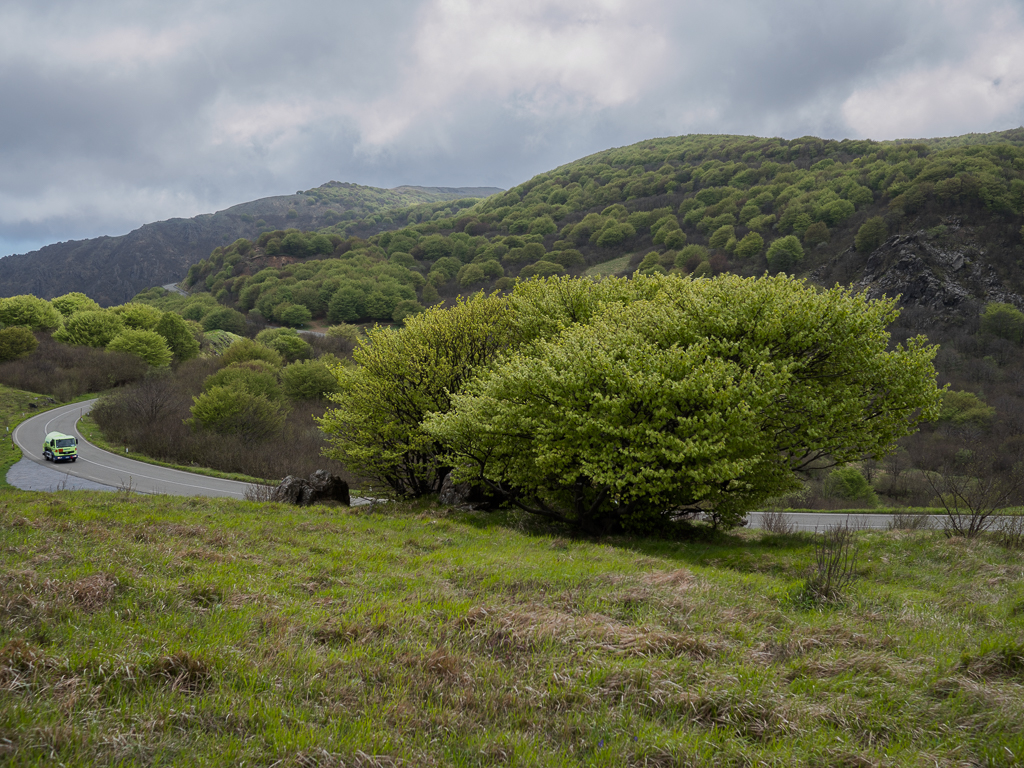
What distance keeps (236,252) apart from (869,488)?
653 feet

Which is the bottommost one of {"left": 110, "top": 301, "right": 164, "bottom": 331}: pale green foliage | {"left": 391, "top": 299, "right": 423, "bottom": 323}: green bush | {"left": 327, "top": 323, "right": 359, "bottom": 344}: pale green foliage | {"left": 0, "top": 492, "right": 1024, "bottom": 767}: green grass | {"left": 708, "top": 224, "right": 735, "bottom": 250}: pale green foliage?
{"left": 0, "top": 492, "right": 1024, "bottom": 767}: green grass

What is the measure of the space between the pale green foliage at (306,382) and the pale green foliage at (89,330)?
3371 cm

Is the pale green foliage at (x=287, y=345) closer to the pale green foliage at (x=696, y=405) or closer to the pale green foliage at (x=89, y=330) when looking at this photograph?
the pale green foliage at (x=89, y=330)

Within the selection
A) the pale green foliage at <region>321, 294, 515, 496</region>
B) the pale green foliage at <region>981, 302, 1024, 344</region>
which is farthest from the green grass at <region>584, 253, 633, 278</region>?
the pale green foliage at <region>321, 294, 515, 496</region>

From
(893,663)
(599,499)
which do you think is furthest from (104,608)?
(599,499)

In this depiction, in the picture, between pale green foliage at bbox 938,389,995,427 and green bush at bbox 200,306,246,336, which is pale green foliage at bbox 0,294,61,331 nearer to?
green bush at bbox 200,306,246,336

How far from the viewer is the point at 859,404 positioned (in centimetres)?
1714

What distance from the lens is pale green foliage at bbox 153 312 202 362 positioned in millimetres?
84062

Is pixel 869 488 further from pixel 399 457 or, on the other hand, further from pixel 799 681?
pixel 799 681

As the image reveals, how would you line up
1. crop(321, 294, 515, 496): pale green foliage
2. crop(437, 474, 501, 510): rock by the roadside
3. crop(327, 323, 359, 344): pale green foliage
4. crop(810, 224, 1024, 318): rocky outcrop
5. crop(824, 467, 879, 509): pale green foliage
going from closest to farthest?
crop(437, 474, 501, 510): rock by the roadside, crop(321, 294, 515, 496): pale green foliage, crop(824, 467, 879, 509): pale green foliage, crop(810, 224, 1024, 318): rocky outcrop, crop(327, 323, 359, 344): pale green foliage

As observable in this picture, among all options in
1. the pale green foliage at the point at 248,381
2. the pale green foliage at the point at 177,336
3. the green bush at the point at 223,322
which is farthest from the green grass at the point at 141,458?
the green bush at the point at 223,322

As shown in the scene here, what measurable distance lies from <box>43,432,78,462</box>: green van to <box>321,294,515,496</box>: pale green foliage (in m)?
25.3

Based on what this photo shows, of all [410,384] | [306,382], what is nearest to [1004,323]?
[410,384]

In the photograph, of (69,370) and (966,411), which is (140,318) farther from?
(966,411)
